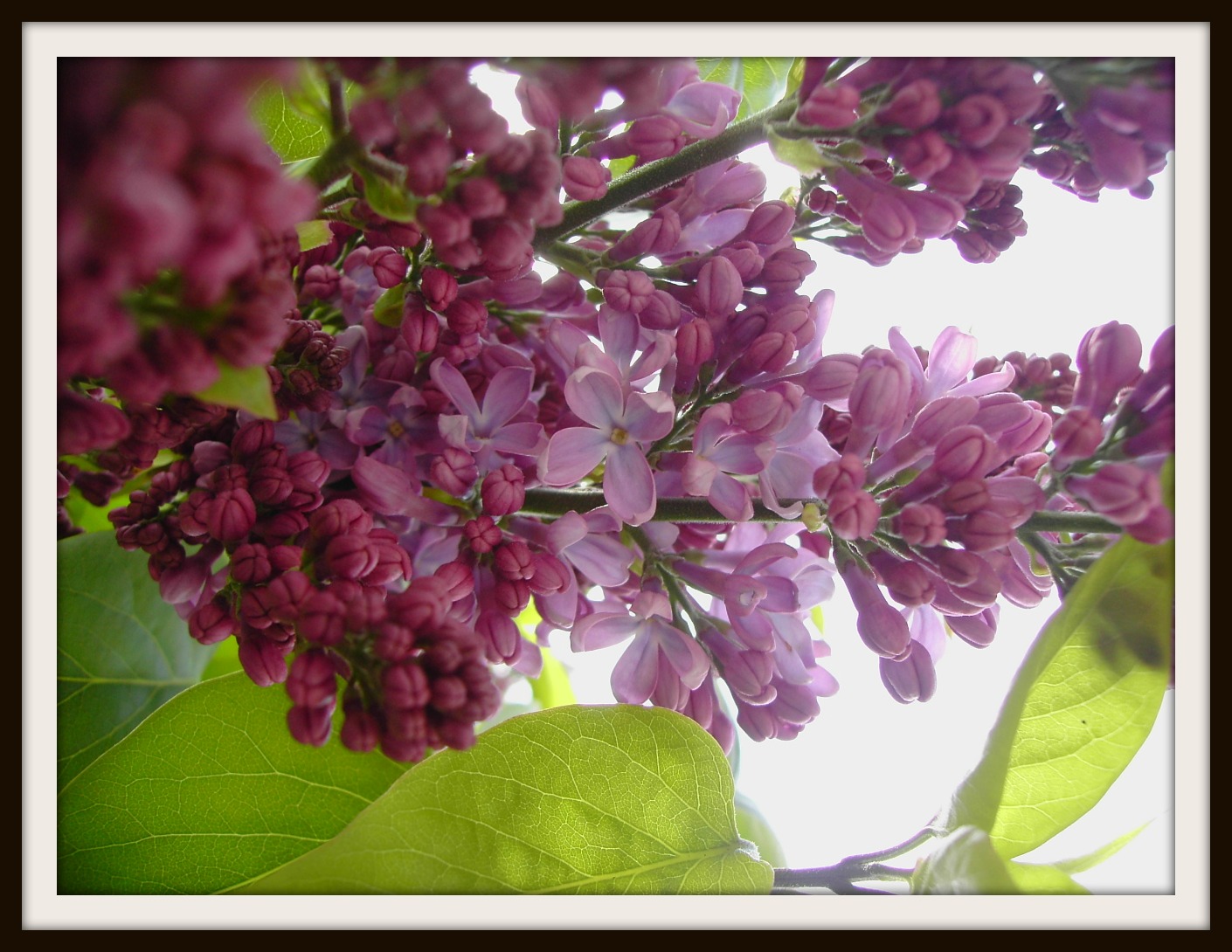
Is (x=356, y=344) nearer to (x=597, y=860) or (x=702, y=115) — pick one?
(x=702, y=115)

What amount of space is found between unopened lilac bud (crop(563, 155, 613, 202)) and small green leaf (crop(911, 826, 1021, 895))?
1.71ft

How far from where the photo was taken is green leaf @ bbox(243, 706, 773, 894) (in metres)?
0.66

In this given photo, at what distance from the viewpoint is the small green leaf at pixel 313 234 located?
641 millimetres

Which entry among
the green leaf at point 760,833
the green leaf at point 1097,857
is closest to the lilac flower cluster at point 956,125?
the green leaf at point 1097,857

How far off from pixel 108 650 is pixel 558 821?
534mm

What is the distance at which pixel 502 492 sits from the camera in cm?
70

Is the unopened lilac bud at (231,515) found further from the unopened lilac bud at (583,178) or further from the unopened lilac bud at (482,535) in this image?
the unopened lilac bud at (583,178)

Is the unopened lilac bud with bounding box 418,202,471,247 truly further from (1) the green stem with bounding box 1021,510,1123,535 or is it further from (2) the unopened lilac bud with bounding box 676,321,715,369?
(1) the green stem with bounding box 1021,510,1123,535

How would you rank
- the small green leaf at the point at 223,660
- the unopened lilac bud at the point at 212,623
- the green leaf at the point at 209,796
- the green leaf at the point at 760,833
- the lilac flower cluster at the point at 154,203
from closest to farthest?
the lilac flower cluster at the point at 154,203 → the unopened lilac bud at the point at 212,623 → the green leaf at the point at 209,796 → the small green leaf at the point at 223,660 → the green leaf at the point at 760,833

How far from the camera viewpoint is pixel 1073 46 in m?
0.56

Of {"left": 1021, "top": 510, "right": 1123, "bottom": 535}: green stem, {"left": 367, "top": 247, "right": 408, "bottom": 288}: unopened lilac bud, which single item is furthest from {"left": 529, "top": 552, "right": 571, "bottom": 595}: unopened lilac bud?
{"left": 1021, "top": 510, "right": 1123, "bottom": 535}: green stem

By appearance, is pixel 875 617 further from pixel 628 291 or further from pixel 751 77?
pixel 751 77

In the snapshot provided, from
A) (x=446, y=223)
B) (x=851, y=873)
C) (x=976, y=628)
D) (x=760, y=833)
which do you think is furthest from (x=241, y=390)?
(x=760, y=833)

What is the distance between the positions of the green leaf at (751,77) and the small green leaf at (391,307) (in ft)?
0.96
